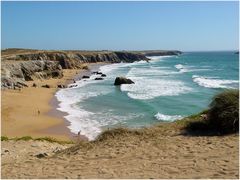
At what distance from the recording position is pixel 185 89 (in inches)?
1727

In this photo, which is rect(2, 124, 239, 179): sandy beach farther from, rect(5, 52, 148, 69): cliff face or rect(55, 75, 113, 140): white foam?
rect(5, 52, 148, 69): cliff face

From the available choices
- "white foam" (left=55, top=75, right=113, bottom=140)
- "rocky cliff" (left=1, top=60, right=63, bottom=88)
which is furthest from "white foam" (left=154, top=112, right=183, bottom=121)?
"rocky cliff" (left=1, top=60, right=63, bottom=88)

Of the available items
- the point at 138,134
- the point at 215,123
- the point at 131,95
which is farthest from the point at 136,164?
the point at 131,95

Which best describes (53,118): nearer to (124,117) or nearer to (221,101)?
(124,117)

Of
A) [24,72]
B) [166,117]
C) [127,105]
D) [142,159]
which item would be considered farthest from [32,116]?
[24,72]

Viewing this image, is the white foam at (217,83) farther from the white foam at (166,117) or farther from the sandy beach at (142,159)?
the sandy beach at (142,159)

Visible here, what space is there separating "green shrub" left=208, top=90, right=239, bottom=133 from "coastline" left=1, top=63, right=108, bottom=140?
11.5 meters

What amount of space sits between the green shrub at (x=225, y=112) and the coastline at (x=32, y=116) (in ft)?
37.6

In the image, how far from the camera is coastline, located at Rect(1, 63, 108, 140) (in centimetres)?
2394

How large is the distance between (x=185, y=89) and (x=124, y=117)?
58.6 ft

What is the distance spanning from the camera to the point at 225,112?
1212 cm

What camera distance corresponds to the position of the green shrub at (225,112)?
11.9 metres

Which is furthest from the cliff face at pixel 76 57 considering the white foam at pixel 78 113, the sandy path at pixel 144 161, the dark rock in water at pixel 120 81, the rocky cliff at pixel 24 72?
the sandy path at pixel 144 161

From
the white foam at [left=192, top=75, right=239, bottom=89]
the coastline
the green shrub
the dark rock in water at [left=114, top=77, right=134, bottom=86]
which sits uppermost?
the green shrub
